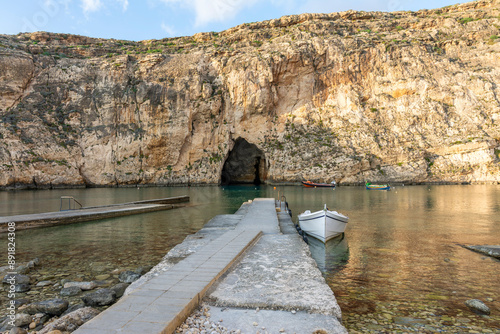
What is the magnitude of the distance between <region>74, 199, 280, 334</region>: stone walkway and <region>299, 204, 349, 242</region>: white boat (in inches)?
243

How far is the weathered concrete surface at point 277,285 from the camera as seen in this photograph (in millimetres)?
5129

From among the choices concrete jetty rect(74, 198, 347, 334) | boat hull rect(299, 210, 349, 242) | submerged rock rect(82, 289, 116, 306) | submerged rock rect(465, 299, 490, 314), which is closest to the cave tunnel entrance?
boat hull rect(299, 210, 349, 242)

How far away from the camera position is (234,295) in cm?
544

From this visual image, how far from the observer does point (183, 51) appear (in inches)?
2660

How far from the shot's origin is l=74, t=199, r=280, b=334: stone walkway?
4.06 m

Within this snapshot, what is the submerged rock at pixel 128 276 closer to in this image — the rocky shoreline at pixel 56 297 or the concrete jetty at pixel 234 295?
the rocky shoreline at pixel 56 297

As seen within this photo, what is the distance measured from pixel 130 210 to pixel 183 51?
5373cm

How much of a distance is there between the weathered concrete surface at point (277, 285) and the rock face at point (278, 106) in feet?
165

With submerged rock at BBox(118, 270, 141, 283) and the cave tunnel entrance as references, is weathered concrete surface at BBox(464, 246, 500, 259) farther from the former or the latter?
the cave tunnel entrance

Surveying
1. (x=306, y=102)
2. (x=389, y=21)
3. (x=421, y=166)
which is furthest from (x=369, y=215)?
(x=389, y=21)

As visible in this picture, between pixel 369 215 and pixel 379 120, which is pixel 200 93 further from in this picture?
pixel 369 215

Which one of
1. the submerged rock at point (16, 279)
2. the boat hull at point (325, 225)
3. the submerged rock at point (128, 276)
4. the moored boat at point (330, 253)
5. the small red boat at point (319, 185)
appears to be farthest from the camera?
the small red boat at point (319, 185)

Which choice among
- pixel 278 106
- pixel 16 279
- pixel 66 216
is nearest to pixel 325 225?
pixel 16 279

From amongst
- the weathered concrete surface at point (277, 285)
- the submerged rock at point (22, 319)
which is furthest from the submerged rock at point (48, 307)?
the weathered concrete surface at point (277, 285)
